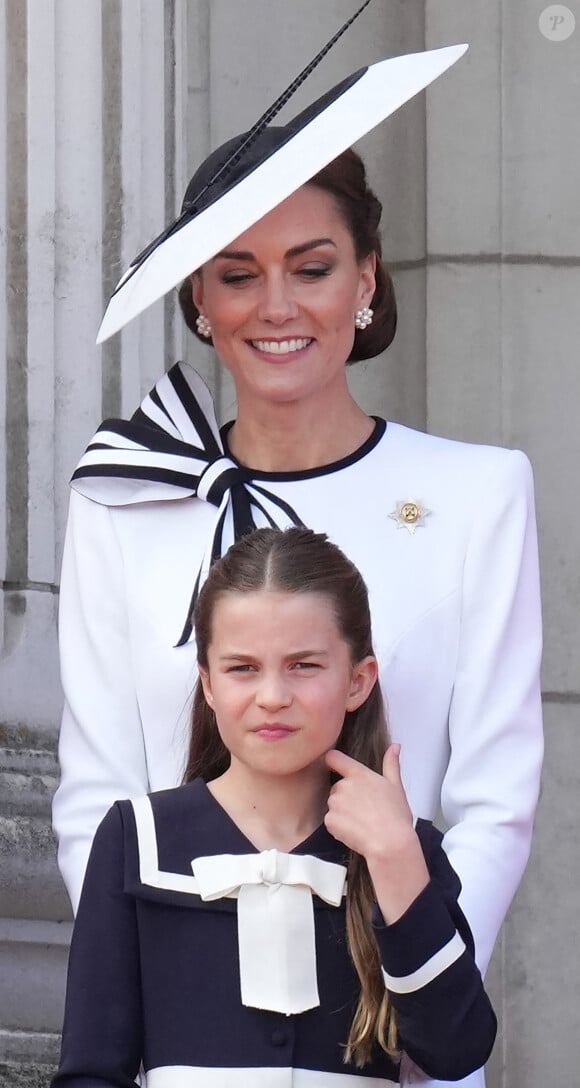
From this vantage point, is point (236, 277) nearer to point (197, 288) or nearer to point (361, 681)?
point (197, 288)

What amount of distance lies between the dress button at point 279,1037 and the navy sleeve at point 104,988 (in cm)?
14

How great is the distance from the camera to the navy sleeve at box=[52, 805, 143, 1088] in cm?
216

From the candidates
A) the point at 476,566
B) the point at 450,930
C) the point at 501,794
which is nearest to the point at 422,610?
the point at 476,566

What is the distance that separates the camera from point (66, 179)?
11.6ft

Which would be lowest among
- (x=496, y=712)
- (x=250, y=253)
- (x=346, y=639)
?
(x=496, y=712)

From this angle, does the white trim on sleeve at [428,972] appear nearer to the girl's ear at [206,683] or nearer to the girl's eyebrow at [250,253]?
the girl's ear at [206,683]

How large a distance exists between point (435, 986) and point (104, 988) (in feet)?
→ 1.10

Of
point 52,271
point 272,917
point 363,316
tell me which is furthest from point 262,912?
point 52,271

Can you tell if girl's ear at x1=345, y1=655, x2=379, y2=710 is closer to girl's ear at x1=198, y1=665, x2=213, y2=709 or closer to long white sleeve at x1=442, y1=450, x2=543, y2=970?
girl's ear at x1=198, y1=665, x2=213, y2=709

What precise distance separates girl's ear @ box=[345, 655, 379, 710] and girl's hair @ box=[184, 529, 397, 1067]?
1 centimetres

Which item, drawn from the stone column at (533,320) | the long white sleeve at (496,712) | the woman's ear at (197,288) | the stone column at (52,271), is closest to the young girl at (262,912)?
the long white sleeve at (496,712)

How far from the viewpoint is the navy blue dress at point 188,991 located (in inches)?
85.0

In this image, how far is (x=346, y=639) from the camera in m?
2.24

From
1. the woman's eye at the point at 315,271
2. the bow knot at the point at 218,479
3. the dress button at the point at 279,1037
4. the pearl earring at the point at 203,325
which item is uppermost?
the woman's eye at the point at 315,271
